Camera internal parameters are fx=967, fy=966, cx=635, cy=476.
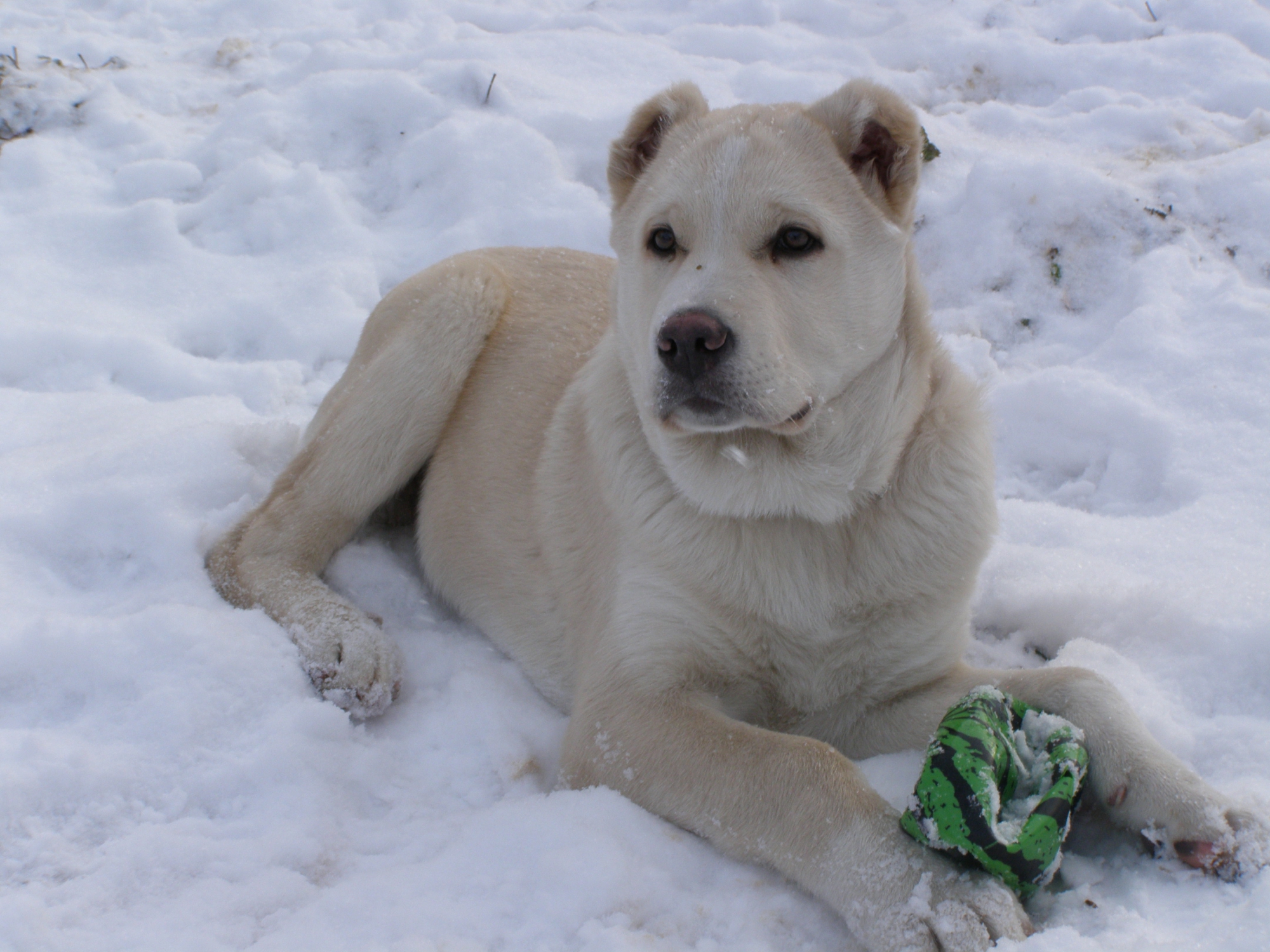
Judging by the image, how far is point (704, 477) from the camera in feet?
9.18

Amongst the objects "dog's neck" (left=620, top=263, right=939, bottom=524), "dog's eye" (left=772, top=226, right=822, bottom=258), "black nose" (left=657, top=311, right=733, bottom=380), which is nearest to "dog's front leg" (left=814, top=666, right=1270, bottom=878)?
"dog's neck" (left=620, top=263, right=939, bottom=524)

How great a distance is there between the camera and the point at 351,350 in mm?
5043

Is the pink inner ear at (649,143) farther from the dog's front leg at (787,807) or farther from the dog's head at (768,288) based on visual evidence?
the dog's front leg at (787,807)

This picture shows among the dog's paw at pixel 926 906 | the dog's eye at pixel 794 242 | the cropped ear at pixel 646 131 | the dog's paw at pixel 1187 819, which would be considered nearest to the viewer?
the dog's paw at pixel 926 906

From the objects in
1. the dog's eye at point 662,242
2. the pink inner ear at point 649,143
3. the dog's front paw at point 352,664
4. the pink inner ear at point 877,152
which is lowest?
the dog's front paw at point 352,664

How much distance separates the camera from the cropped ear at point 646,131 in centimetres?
315

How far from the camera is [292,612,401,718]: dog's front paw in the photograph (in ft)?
9.75

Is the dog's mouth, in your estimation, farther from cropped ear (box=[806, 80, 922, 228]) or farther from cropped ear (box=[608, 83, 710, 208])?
cropped ear (box=[608, 83, 710, 208])

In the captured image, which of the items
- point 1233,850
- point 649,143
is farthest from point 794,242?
point 1233,850

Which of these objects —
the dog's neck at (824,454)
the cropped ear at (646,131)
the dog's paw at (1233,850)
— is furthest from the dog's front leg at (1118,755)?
the cropped ear at (646,131)

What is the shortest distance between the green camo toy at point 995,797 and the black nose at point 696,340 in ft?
3.42

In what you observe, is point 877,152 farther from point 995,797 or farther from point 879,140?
Answer: point 995,797

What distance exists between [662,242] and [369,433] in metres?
1.63

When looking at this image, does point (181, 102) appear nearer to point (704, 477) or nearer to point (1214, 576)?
point (704, 477)
